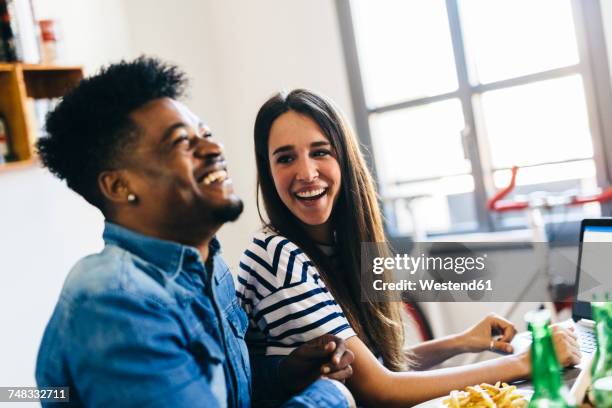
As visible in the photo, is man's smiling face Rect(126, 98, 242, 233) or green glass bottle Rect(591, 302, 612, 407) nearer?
green glass bottle Rect(591, 302, 612, 407)

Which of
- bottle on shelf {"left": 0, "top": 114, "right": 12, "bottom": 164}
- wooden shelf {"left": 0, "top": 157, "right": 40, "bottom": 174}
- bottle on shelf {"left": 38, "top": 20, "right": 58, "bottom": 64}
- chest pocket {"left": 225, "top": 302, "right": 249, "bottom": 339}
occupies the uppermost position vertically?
bottle on shelf {"left": 38, "top": 20, "right": 58, "bottom": 64}

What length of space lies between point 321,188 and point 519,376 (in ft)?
2.05

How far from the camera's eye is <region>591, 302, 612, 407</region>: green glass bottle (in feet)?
2.76

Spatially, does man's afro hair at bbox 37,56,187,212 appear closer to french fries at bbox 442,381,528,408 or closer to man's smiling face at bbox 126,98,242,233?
man's smiling face at bbox 126,98,242,233

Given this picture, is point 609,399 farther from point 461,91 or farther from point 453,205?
point 453,205

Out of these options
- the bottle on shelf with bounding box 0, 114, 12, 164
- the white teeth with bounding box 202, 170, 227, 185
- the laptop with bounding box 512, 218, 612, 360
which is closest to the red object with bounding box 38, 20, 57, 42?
the bottle on shelf with bounding box 0, 114, 12, 164

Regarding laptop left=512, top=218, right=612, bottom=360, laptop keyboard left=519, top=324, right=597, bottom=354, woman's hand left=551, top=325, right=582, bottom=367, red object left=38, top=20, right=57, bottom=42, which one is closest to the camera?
woman's hand left=551, top=325, right=582, bottom=367

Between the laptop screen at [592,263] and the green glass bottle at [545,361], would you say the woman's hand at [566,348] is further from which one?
the green glass bottle at [545,361]

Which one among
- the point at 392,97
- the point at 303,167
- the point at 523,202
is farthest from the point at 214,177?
the point at 392,97

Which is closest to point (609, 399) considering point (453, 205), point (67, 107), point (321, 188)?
point (321, 188)

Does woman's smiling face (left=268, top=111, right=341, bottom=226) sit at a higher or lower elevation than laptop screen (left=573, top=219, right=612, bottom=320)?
higher

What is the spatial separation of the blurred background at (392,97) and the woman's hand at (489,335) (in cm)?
125

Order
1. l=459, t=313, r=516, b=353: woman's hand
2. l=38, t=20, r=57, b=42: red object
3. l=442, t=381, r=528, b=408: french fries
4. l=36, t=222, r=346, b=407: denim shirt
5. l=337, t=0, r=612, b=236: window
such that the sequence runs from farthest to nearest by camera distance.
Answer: l=337, t=0, r=612, b=236: window
l=38, t=20, r=57, b=42: red object
l=459, t=313, r=516, b=353: woman's hand
l=442, t=381, r=528, b=408: french fries
l=36, t=222, r=346, b=407: denim shirt

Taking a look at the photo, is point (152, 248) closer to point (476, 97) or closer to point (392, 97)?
point (476, 97)
